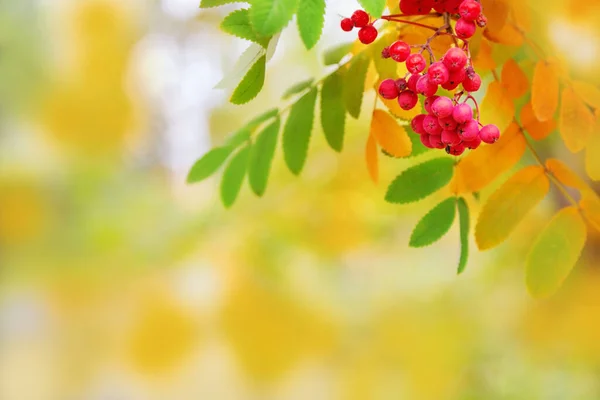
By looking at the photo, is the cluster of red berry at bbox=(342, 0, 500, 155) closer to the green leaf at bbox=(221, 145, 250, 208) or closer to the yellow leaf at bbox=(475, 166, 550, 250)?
the yellow leaf at bbox=(475, 166, 550, 250)

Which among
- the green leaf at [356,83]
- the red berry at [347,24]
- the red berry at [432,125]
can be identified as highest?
the red berry at [347,24]

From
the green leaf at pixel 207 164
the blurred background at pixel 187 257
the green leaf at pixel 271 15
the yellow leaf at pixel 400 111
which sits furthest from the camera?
the blurred background at pixel 187 257

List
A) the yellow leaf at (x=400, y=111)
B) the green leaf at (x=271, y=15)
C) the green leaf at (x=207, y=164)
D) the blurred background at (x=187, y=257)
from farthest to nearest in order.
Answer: the blurred background at (x=187, y=257), the green leaf at (x=207, y=164), the yellow leaf at (x=400, y=111), the green leaf at (x=271, y=15)

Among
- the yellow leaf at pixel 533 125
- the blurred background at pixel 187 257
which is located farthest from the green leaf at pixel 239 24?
the blurred background at pixel 187 257

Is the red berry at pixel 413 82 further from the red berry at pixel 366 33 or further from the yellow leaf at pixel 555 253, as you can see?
the yellow leaf at pixel 555 253

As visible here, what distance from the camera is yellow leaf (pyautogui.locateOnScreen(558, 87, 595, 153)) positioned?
1.19 ft

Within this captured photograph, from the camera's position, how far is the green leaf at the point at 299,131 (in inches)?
17.0

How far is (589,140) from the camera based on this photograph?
0.37 metres

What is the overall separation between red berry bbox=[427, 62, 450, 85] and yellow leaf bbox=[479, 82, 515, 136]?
9 cm

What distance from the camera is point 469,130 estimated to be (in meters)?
0.27

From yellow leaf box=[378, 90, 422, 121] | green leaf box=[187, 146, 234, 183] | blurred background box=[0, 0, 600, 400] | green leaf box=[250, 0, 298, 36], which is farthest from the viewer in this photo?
blurred background box=[0, 0, 600, 400]

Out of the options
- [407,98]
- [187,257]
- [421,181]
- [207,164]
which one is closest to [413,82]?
[407,98]

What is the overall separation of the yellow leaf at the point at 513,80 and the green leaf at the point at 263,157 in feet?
0.61

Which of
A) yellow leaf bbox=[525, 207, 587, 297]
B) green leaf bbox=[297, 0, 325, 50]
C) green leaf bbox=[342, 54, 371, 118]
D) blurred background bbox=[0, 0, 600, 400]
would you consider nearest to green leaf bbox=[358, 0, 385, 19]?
green leaf bbox=[297, 0, 325, 50]
